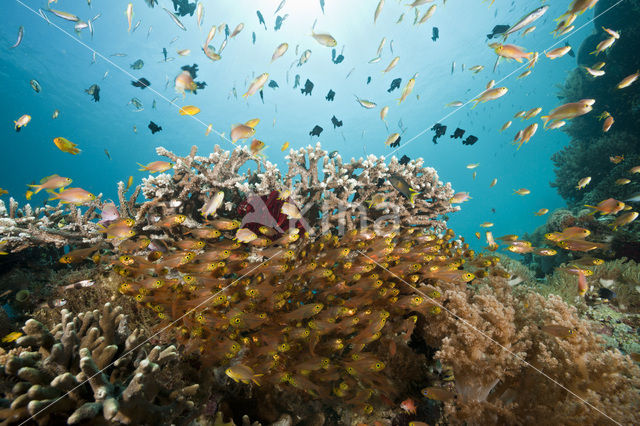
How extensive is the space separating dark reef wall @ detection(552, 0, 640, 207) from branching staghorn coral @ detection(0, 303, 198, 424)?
50.3ft

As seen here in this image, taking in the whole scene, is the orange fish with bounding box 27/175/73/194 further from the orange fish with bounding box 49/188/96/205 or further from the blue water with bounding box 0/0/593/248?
the blue water with bounding box 0/0/593/248

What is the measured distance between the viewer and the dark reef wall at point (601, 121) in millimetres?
11320

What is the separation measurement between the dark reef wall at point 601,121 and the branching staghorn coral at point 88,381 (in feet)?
50.3

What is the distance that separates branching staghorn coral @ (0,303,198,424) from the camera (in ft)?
5.20

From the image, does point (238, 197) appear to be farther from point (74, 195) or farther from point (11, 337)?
point (11, 337)

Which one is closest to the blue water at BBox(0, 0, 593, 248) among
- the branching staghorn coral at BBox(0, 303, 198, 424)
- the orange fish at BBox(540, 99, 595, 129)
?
the branching staghorn coral at BBox(0, 303, 198, 424)

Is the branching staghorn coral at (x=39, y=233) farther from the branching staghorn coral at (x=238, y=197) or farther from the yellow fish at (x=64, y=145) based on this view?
the yellow fish at (x=64, y=145)

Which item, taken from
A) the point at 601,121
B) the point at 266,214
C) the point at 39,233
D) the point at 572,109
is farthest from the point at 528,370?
the point at 601,121

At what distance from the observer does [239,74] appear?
4681 centimetres

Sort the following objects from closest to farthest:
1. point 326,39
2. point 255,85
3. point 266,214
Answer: point 266,214
point 255,85
point 326,39

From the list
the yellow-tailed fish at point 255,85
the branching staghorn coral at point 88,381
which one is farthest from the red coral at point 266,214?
the branching staghorn coral at point 88,381

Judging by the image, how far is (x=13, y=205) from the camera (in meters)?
5.12

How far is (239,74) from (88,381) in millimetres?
54024

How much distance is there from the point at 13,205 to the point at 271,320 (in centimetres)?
629
